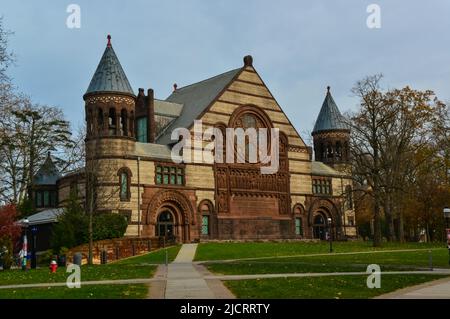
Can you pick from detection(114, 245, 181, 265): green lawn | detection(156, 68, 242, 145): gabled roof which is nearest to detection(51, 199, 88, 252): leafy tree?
detection(114, 245, 181, 265): green lawn

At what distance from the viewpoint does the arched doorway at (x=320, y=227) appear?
66.8 meters

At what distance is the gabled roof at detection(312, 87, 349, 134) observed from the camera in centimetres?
7206

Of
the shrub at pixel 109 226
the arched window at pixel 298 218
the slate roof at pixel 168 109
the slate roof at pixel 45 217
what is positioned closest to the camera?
the shrub at pixel 109 226

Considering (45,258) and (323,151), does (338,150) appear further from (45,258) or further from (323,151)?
(45,258)

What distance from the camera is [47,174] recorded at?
5800 centimetres

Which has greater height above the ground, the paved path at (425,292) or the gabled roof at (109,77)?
the gabled roof at (109,77)

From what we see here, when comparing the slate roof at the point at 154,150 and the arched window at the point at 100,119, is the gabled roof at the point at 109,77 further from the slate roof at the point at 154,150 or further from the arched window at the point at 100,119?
the slate roof at the point at 154,150

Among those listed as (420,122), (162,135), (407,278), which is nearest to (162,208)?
(162,135)

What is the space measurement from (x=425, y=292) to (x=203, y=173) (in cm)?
4044

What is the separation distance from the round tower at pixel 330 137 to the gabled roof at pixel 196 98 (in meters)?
15.6

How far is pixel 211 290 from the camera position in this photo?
56.9 ft

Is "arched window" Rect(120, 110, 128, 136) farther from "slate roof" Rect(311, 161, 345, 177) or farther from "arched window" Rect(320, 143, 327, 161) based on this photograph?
"arched window" Rect(320, 143, 327, 161)

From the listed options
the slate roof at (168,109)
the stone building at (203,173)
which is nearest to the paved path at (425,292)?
the stone building at (203,173)
